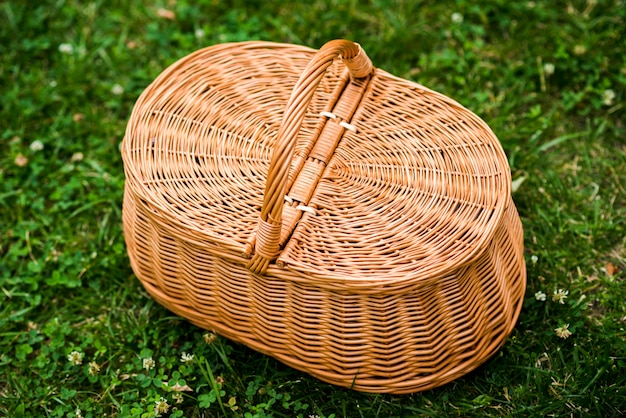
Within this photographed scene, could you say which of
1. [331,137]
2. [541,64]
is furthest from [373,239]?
[541,64]

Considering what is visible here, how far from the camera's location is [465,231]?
5.83 feet

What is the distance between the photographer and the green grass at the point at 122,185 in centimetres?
195

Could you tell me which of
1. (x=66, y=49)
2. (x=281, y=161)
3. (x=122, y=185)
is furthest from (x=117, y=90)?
(x=281, y=161)

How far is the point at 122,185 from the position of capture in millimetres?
2488

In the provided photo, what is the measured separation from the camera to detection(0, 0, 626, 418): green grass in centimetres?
195

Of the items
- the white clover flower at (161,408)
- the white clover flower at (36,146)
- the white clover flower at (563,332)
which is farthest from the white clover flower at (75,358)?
the white clover flower at (563,332)

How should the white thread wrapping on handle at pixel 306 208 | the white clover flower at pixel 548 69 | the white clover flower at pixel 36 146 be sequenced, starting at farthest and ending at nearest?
the white clover flower at pixel 548 69 < the white clover flower at pixel 36 146 < the white thread wrapping on handle at pixel 306 208

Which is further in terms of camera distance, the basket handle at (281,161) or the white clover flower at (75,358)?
the white clover flower at (75,358)

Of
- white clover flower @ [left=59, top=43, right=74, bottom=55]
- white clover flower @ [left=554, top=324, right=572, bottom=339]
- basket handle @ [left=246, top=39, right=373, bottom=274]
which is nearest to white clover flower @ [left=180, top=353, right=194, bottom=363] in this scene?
basket handle @ [left=246, top=39, right=373, bottom=274]

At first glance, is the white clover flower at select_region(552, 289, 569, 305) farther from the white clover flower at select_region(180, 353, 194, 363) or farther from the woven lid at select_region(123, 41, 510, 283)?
the white clover flower at select_region(180, 353, 194, 363)

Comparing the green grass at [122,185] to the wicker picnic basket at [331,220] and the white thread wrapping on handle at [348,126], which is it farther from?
the white thread wrapping on handle at [348,126]

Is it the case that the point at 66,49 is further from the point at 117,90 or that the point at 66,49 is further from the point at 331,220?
the point at 331,220

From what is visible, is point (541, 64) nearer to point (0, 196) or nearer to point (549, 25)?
point (549, 25)

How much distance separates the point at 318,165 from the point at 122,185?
2.80 feet
